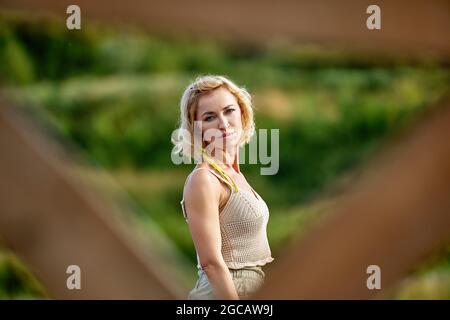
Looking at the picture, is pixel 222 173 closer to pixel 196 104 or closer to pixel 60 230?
pixel 196 104

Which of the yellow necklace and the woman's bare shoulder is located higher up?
the yellow necklace

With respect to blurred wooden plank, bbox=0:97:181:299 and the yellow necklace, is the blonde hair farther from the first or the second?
blurred wooden plank, bbox=0:97:181:299

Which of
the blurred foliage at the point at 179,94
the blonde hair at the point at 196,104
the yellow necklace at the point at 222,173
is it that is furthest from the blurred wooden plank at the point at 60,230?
the blurred foliage at the point at 179,94

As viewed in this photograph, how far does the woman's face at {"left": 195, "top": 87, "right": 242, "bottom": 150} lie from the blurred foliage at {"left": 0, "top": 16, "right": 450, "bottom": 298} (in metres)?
0.31

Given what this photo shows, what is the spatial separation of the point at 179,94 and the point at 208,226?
1.99ft

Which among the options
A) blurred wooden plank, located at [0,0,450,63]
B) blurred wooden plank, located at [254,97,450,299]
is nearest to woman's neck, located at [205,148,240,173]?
blurred wooden plank, located at [0,0,450,63]

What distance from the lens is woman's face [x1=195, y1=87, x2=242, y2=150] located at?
3.78 ft

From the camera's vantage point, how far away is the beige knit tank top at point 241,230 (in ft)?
3.51

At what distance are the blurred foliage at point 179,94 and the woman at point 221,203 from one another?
0.31m

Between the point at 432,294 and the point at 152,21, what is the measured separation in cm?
81

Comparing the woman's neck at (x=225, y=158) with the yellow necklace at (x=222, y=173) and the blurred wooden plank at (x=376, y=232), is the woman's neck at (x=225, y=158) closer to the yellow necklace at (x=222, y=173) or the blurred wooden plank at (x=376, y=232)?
the yellow necklace at (x=222, y=173)

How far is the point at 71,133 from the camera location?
5.11 feet
